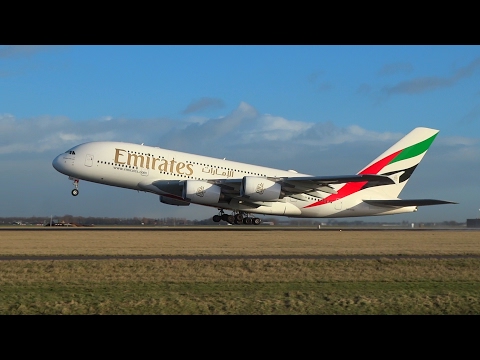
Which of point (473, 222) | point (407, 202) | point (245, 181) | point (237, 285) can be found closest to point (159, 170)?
point (245, 181)

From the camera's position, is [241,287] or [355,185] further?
[355,185]

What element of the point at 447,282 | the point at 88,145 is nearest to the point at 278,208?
the point at 88,145

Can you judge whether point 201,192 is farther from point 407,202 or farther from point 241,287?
point 241,287

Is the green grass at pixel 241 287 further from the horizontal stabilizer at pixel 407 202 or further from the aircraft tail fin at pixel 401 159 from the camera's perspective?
the aircraft tail fin at pixel 401 159

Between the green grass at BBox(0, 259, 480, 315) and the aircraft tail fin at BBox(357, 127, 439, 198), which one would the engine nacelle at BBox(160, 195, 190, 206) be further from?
the green grass at BBox(0, 259, 480, 315)

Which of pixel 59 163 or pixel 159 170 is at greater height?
pixel 59 163

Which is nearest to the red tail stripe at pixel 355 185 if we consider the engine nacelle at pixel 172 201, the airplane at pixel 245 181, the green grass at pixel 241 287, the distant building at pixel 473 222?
the airplane at pixel 245 181

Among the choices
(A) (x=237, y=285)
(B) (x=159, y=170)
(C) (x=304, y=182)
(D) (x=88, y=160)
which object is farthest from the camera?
(C) (x=304, y=182)
